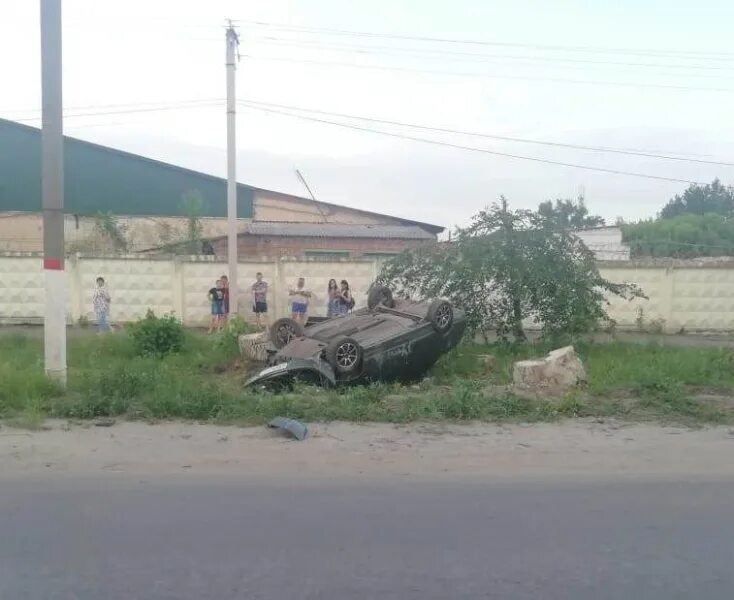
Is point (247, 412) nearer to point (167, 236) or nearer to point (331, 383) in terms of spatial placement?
point (331, 383)

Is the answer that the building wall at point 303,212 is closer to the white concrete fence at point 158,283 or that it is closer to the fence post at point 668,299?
the white concrete fence at point 158,283

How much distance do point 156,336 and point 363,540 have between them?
28.9 feet

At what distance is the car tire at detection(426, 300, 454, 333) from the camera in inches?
423

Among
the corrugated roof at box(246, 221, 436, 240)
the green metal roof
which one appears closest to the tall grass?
the corrugated roof at box(246, 221, 436, 240)

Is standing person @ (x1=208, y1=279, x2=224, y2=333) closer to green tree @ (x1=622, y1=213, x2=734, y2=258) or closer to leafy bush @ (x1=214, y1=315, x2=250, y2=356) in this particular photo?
leafy bush @ (x1=214, y1=315, x2=250, y2=356)

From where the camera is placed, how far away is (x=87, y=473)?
6.32m

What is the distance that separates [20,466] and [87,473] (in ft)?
2.36

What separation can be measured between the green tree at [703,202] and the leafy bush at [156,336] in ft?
187

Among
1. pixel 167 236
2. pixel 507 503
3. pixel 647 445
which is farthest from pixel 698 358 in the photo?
pixel 167 236

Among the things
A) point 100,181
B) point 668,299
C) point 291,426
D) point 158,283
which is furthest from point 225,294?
point 100,181

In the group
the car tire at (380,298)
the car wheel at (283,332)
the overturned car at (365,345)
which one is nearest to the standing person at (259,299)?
the car tire at (380,298)

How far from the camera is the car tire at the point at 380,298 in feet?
40.8

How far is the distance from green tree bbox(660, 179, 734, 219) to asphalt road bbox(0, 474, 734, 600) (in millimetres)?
61041

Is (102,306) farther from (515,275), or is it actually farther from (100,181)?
(100,181)
